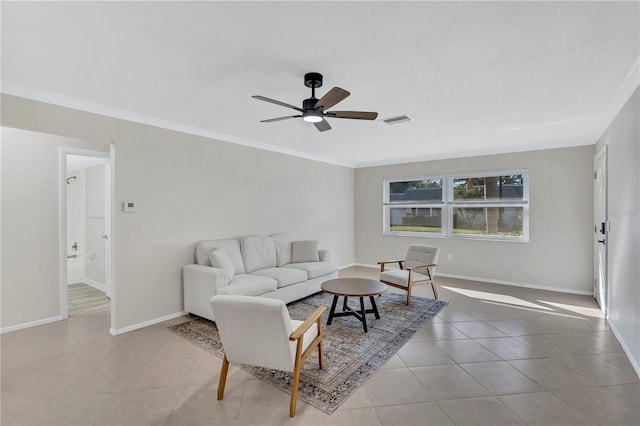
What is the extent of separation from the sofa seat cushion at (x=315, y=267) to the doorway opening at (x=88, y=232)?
8.73 ft

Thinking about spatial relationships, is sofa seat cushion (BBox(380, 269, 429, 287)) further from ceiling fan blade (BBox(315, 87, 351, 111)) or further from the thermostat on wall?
the thermostat on wall

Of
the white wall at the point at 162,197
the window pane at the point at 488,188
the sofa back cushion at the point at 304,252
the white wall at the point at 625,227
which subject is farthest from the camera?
the window pane at the point at 488,188

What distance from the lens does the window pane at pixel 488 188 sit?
5.49 meters

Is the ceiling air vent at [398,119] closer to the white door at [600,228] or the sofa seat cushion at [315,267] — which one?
the sofa seat cushion at [315,267]

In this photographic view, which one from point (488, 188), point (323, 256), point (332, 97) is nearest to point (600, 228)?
point (488, 188)

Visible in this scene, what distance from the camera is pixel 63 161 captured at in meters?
3.83

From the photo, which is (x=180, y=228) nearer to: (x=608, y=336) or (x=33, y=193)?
(x=33, y=193)

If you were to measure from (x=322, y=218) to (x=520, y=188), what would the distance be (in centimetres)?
373

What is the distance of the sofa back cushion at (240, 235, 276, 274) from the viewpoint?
4.45 m

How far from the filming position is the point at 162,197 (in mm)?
3811

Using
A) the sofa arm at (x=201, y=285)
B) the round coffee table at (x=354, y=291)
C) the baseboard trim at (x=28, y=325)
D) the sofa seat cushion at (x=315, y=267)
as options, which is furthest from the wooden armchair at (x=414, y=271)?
the baseboard trim at (x=28, y=325)

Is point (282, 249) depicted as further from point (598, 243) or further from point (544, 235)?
point (598, 243)

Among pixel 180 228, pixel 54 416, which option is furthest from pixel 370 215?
pixel 54 416

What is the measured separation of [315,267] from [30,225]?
364 centimetres
